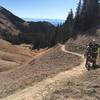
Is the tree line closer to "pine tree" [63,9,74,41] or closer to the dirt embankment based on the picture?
"pine tree" [63,9,74,41]

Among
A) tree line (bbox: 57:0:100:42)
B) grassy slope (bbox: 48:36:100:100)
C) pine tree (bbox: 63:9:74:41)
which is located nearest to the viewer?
grassy slope (bbox: 48:36:100:100)

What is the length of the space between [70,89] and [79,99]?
1.92m

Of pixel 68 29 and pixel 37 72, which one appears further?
pixel 68 29

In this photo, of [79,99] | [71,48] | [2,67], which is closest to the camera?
[79,99]

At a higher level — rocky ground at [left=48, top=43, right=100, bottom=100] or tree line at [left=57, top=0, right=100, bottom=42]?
tree line at [left=57, top=0, right=100, bottom=42]

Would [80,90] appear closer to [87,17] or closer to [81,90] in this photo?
[81,90]

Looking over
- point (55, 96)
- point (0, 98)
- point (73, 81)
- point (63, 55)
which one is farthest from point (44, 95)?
point (63, 55)

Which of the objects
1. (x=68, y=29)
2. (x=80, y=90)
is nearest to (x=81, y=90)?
(x=80, y=90)

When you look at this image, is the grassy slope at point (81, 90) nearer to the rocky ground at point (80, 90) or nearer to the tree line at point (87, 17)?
the rocky ground at point (80, 90)

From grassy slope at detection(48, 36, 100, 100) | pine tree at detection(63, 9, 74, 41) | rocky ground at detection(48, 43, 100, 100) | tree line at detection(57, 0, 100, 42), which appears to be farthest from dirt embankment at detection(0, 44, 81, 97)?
pine tree at detection(63, 9, 74, 41)

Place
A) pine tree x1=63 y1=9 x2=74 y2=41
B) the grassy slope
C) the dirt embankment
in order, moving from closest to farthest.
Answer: the grassy slope → the dirt embankment → pine tree x1=63 y1=9 x2=74 y2=41

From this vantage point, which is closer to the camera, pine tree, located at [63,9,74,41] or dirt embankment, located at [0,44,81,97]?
dirt embankment, located at [0,44,81,97]

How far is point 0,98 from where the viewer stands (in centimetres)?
2816

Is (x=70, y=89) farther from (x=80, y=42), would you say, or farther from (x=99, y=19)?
(x=99, y=19)
